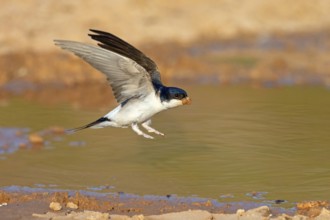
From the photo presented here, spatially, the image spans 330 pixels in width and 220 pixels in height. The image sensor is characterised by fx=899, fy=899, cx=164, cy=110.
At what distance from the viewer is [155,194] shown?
8617 mm

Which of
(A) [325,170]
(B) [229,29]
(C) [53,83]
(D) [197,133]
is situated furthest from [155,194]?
(B) [229,29]

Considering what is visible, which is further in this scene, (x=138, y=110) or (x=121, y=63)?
(x=138, y=110)

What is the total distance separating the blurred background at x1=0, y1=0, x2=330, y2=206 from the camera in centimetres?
932

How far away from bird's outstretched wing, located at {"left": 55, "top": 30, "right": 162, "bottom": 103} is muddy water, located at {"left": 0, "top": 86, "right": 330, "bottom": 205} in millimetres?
981

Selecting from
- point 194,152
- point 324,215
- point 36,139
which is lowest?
point 324,215

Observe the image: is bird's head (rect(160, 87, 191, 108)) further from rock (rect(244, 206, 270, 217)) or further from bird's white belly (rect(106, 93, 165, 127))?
rock (rect(244, 206, 270, 217))

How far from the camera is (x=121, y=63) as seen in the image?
8.48m

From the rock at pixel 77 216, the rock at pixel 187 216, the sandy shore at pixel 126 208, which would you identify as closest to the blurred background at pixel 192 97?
the sandy shore at pixel 126 208

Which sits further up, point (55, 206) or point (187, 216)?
point (55, 206)

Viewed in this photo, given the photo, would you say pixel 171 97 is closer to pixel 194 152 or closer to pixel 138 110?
pixel 138 110

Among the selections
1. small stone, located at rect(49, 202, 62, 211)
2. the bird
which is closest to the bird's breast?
the bird

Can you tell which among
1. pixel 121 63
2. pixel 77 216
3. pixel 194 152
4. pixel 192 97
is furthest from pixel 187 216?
pixel 192 97

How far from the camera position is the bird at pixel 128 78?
8.43 m

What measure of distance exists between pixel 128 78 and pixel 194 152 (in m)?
1.96
